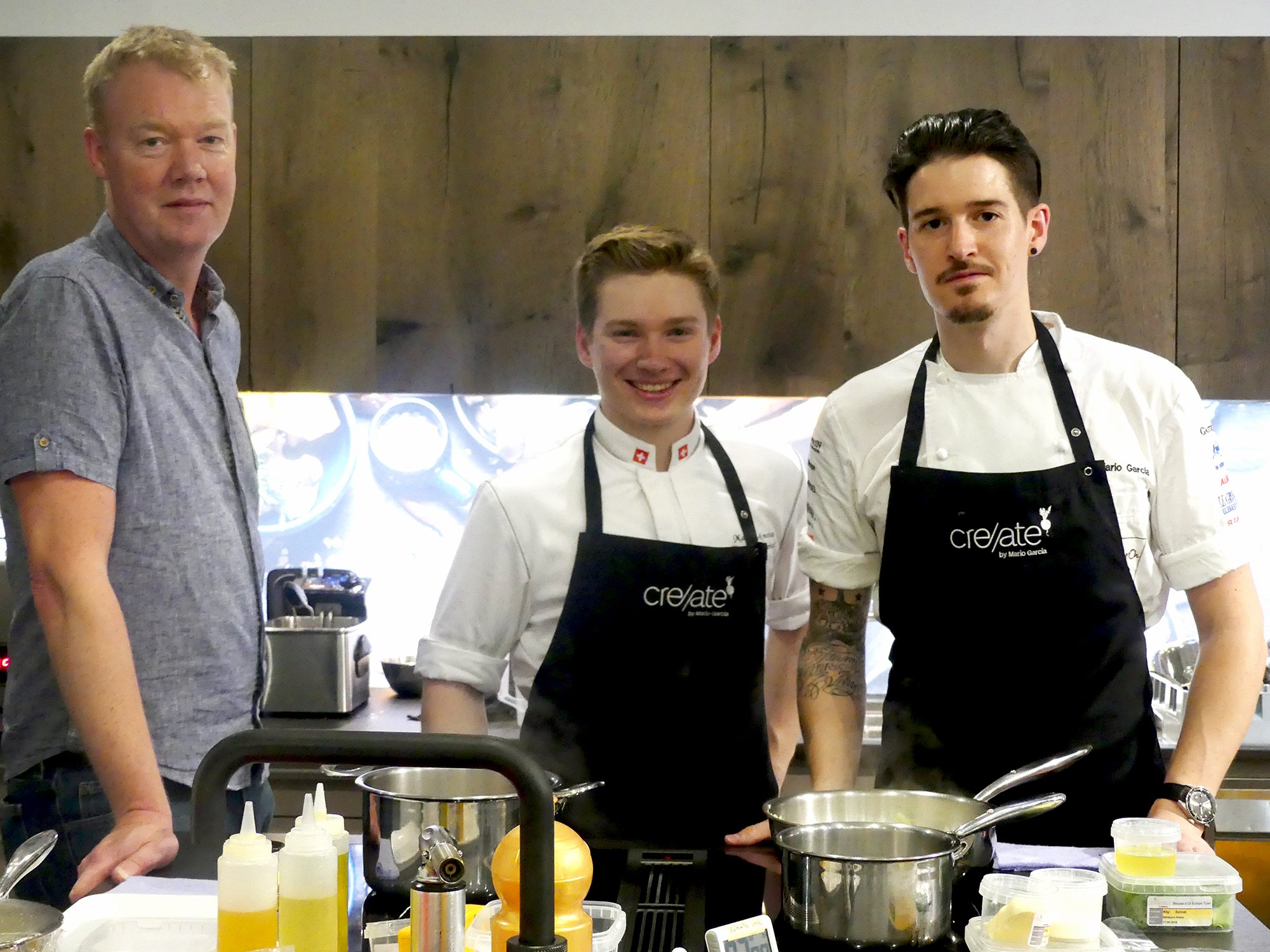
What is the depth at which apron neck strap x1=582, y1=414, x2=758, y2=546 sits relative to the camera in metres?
1.99

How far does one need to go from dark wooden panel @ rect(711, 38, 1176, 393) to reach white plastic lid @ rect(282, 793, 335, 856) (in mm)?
1894

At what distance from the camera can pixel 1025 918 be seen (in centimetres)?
107

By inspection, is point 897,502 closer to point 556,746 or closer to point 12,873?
point 556,746

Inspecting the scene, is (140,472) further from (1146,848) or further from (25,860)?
(1146,848)

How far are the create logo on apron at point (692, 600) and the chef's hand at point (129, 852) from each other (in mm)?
784

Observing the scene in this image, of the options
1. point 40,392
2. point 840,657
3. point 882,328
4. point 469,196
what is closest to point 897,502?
point 840,657

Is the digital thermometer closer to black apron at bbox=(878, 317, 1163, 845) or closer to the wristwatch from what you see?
the wristwatch

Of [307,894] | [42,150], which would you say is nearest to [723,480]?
[307,894]

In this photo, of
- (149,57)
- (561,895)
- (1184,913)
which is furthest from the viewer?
(149,57)

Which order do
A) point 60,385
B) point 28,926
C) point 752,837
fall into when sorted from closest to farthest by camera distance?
point 28,926 < point 752,837 < point 60,385

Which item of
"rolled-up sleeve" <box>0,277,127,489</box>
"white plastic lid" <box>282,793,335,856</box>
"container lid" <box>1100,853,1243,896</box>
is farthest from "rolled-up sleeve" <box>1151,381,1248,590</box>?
"rolled-up sleeve" <box>0,277,127,489</box>

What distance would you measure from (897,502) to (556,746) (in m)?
0.63

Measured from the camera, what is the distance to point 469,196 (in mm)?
2846

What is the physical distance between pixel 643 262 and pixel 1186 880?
1188mm
